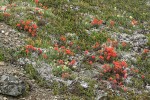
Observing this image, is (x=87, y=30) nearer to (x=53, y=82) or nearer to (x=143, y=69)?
(x=143, y=69)

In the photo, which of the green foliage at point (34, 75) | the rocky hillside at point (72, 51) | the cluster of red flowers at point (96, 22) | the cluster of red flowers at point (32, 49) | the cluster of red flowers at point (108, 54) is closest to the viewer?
the rocky hillside at point (72, 51)

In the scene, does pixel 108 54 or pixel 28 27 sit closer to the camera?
pixel 108 54

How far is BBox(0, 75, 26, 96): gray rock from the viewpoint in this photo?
12508 millimetres

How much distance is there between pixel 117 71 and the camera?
15289mm

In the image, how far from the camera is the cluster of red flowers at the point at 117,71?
14.8 metres

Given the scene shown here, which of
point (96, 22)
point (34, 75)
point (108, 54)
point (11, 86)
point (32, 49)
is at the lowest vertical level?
point (34, 75)

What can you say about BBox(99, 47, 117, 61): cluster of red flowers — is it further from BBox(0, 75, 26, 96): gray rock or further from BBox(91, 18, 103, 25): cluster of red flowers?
BBox(0, 75, 26, 96): gray rock

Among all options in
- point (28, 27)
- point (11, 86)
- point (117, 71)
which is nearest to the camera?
point (11, 86)

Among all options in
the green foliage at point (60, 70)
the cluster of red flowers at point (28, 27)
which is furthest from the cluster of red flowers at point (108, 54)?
the cluster of red flowers at point (28, 27)

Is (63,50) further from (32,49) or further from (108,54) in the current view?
(108,54)

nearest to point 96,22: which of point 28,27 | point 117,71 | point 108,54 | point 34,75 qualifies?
point 108,54

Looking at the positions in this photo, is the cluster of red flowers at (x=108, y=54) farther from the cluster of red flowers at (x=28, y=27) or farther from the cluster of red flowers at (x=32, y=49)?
the cluster of red flowers at (x=28, y=27)

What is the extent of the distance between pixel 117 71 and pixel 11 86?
570 centimetres

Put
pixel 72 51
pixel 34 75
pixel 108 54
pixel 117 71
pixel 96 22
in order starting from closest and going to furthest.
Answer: pixel 34 75
pixel 117 71
pixel 108 54
pixel 72 51
pixel 96 22
